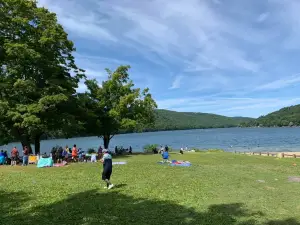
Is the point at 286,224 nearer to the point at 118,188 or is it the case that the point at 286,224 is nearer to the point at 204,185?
the point at 204,185

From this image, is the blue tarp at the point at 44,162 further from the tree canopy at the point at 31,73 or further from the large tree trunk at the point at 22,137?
the large tree trunk at the point at 22,137

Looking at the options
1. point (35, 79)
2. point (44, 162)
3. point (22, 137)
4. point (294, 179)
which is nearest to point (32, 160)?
point (44, 162)

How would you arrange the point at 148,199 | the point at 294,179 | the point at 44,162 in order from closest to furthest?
the point at 148,199, the point at 294,179, the point at 44,162

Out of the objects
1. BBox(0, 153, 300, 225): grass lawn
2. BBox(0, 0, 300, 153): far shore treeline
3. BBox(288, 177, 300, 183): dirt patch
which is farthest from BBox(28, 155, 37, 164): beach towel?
BBox(288, 177, 300, 183): dirt patch

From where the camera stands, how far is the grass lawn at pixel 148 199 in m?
11.3

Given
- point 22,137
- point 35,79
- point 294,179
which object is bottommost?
point 294,179

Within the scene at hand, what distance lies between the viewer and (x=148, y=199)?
1430 centimetres

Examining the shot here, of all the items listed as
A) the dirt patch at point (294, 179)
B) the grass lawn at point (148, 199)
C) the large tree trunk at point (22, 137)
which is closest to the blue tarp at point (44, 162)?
the grass lawn at point (148, 199)

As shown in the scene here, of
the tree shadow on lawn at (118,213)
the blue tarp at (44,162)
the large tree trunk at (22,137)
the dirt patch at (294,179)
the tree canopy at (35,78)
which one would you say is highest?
the tree canopy at (35,78)

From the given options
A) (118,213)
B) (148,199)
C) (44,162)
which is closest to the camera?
(118,213)

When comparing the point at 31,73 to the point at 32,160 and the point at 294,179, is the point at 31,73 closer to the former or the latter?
the point at 32,160

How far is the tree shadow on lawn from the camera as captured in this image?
1092 cm

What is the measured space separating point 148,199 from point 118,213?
266cm

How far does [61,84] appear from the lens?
33500 mm
